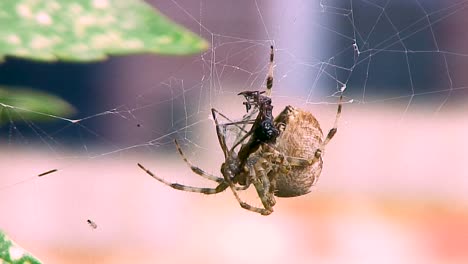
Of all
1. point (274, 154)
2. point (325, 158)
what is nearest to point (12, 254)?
point (274, 154)

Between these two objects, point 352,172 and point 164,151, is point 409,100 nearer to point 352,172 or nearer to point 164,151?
point 352,172

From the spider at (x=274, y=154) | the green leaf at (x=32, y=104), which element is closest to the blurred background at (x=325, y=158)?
the spider at (x=274, y=154)

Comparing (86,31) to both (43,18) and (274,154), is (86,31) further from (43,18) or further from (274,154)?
(274,154)

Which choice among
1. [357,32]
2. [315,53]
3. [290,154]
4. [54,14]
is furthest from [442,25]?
[54,14]

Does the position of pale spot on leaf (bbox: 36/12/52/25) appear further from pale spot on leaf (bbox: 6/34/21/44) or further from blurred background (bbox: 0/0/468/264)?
blurred background (bbox: 0/0/468/264)

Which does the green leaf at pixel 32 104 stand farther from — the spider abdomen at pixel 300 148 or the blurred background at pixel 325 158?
the blurred background at pixel 325 158

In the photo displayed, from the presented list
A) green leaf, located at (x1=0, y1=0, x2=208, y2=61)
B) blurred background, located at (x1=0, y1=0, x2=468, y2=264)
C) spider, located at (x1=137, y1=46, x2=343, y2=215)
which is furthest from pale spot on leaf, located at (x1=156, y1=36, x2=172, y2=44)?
blurred background, located at (x1=0, y1=0, x2=468, y2=264)
